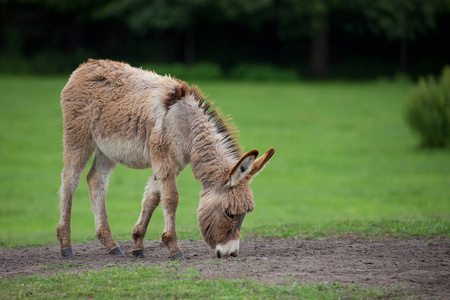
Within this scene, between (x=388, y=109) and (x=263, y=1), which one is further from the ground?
(x=263, y=1)

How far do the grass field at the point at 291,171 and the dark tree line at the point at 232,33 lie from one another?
3.80 m

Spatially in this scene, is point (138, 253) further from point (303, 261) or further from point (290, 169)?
point (290, 169)

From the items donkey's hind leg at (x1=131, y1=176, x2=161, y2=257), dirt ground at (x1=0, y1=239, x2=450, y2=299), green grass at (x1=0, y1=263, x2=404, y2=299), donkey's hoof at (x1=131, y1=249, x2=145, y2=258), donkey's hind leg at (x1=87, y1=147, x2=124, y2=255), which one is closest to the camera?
green grass at (x1=0, y1=263, x2=404, y2=299)

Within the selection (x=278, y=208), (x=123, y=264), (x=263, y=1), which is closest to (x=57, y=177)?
(x=278, y=208)

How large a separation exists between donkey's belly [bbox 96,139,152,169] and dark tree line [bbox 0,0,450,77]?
28.9 meters

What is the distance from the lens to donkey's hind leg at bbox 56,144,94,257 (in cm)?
776

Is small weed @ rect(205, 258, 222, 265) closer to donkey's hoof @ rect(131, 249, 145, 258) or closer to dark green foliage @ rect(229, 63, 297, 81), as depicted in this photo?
donkey's hoof @ rect(131, 249, 145, 258)

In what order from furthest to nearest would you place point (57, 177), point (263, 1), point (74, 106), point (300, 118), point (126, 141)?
point (263, 1), point (300, 118), point (57, 177), point (74, 106), point (126, 141)

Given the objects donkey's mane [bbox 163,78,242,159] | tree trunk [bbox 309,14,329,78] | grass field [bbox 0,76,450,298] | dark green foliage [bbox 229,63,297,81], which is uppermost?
tree trunk [bbox 309,14,329,78]

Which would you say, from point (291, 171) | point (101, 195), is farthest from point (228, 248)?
point (291, 171)

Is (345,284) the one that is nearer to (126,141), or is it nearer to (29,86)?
(126,141)

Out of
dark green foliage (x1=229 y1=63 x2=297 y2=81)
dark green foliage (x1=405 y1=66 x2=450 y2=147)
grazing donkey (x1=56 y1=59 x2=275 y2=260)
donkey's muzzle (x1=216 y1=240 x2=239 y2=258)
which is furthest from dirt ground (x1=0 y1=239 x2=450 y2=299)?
dark green foliage (x1=229 y1=63 x2=297 y2=81)

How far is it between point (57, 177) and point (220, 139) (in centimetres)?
1470

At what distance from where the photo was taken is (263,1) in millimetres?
35562
